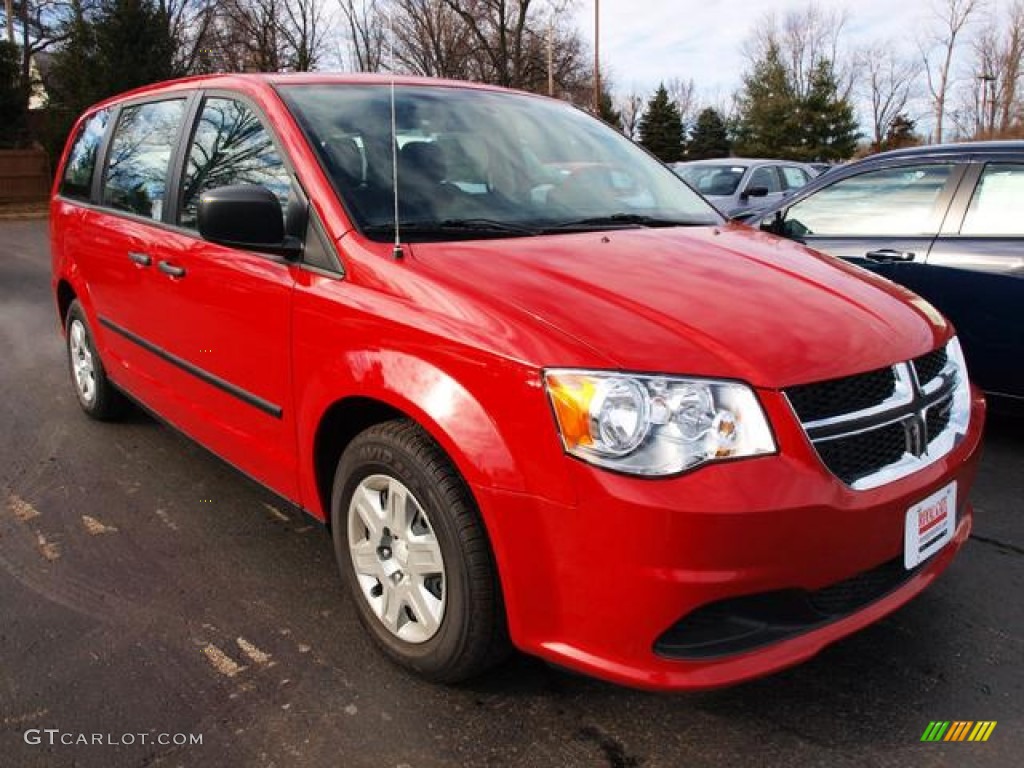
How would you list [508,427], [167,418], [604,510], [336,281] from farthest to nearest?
Result: [167,418]
[336,281]
[508,427]
[604,510]

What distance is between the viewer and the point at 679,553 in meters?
1.87

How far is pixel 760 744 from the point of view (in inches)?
85.7

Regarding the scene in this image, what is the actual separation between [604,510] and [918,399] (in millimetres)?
971

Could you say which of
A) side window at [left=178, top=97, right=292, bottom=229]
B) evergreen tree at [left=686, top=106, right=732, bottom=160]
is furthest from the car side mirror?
evergreen tree at [left=686, top=106, right=732, bottom=160]

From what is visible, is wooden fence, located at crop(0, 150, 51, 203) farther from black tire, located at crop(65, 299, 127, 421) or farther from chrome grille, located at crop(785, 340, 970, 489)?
chrome grille, located at crop(785, 340, 970, 489)

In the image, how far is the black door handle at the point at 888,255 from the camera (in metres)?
4.59

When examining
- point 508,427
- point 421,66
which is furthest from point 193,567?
point 421,66

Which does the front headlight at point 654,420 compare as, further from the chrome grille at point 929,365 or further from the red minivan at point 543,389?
the chrome grille at point 929,365

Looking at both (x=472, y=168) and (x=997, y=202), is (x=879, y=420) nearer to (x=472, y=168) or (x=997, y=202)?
(x=472, y=168)

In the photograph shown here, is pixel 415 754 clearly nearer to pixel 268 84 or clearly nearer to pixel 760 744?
pixel 760 744

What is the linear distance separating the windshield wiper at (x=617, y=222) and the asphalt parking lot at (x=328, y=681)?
4.60 feet

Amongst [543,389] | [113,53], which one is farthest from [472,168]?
[113,53]

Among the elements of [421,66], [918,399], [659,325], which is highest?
[421,66]

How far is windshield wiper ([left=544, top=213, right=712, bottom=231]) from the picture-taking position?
2883mm
